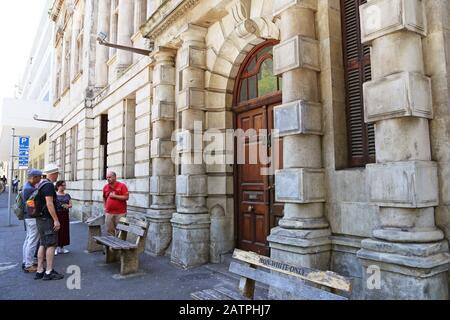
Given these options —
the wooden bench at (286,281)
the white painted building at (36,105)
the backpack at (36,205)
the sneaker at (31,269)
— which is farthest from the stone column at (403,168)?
the white painted building at (36,105)

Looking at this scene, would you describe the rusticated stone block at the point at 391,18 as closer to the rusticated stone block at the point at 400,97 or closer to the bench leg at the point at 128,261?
the rusticated stone block at the point at 400,97

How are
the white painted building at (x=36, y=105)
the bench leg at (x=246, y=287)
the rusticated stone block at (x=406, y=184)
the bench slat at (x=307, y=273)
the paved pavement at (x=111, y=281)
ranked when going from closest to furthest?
1. the bench slat at (x=307, y=273)
2. the rusticated stone block at (x=406, y=184)
3. the bench leg at (x=246, y=287)
4. the paved pavement at (x=111, y=281)
5. the white painted building at (x=36, y=105)

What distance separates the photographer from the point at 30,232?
6395mm

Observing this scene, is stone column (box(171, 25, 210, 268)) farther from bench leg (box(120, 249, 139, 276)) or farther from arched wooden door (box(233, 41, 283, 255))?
bench leg (box(120, 249, 139, 276))

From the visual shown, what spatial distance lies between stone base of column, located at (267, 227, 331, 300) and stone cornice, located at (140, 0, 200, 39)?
4.84 metres

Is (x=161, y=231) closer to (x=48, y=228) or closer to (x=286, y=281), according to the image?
(x=48, y=228)

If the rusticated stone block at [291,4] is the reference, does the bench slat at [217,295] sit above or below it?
below

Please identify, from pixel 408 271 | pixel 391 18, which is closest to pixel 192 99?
pixel 391 18

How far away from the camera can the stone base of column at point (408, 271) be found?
3299mm

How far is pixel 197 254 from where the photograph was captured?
6.81 metres

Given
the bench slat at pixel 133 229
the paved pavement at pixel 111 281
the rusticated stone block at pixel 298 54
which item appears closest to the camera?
the rusticated stone block at pixel 298 54

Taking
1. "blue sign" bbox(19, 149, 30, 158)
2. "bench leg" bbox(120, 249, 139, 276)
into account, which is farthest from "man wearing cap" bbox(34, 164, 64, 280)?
"blue sign" bbox(19, 149, 30, 158)

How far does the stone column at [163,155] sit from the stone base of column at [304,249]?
374cm

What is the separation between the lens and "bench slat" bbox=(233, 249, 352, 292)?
3084 mm
